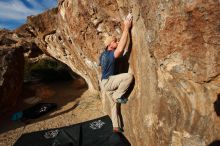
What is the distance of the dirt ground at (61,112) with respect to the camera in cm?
952

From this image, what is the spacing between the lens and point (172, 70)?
4.41m

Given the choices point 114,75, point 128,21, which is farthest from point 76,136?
point 128,21

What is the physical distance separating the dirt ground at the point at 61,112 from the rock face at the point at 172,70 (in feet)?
13.5

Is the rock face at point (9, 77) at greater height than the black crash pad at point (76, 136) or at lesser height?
greater

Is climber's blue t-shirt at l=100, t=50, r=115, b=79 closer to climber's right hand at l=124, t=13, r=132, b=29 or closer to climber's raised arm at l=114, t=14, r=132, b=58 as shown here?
climber's raised arm at l=114, t=14, r=132, b=58

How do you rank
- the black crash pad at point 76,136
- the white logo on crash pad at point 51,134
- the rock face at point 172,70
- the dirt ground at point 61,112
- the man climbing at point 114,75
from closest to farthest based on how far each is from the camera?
1. the rock face at point 172,70
2. the man climbing at point 114,75
3. the black crash pad at point 76,136
4. the white logo on crash pad at point 51,134
5. the dirt ground at point 61,112

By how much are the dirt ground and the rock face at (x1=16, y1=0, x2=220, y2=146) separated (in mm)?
4111

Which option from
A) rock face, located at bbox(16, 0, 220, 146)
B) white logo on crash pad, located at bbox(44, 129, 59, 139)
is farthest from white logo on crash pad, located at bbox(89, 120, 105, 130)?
rock face, located at bbox(16, 0, 220, 146)

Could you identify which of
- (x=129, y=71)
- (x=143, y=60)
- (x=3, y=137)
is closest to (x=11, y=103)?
(x=3, y=137)

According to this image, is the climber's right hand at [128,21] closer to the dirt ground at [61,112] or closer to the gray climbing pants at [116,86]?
the gray climbing pants at [116,86]

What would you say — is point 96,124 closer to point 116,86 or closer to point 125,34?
point 116,86

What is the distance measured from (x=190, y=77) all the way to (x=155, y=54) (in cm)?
85

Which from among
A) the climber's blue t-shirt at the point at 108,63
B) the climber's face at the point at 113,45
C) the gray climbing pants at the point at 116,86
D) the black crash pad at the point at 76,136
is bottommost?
the black crash pad at the point at 76,136

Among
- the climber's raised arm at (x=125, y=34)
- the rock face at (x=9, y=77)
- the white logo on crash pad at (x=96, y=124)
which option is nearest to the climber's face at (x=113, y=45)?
the climber's raised arm at (x=125, y=34)
